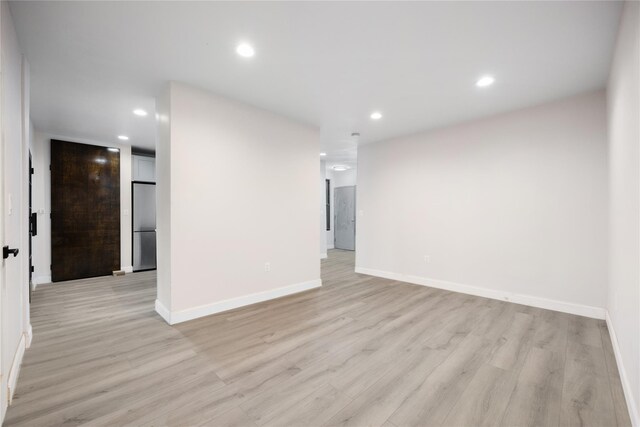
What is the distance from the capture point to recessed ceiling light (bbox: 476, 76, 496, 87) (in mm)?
2734

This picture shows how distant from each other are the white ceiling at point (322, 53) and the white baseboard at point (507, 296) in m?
2.39

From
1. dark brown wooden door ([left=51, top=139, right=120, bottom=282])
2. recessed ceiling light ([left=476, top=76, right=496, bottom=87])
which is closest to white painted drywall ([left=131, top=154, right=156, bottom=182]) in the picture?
dark brown wooden door ([left=51, top=139, right=120, bottom=282])

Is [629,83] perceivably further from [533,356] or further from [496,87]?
[533,356]

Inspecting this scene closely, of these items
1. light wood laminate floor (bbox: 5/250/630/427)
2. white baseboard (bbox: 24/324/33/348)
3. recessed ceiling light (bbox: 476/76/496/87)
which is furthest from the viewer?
recessed ceiling light (bbox: 476/76/496/87)

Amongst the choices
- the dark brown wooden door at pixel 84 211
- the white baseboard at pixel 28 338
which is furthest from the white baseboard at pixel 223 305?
the dark brown wooden door at pixel 84 211

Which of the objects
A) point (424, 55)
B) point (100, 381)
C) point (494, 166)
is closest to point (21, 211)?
point (100, 381)

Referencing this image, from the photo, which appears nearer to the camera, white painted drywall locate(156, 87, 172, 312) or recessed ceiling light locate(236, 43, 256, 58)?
recessed ceiling light locate(236, 43, 256, 58)

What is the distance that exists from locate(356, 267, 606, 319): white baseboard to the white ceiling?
2.39 meters

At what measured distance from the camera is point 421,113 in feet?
12.2

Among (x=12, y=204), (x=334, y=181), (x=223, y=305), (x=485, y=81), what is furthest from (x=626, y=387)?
(x=334, y=181)

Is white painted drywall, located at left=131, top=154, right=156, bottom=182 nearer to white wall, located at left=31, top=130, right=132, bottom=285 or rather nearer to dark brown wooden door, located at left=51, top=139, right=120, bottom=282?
dark brown wooden door, located at left=51, top=139, right=120, bottom=282

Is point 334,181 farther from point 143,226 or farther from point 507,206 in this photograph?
point 507,206

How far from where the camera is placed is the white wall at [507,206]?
10.2 feet

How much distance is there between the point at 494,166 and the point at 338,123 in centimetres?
224
